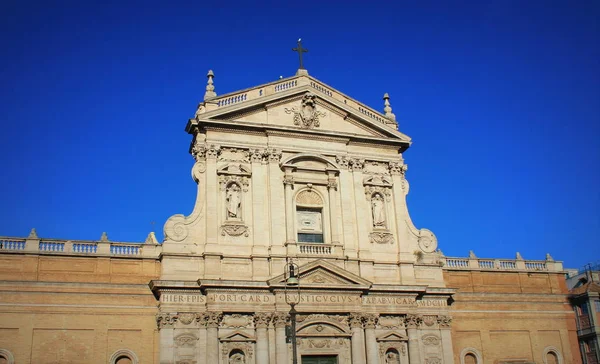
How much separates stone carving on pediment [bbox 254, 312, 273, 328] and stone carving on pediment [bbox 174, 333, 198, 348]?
2.56 metres

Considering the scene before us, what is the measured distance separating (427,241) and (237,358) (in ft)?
36.6

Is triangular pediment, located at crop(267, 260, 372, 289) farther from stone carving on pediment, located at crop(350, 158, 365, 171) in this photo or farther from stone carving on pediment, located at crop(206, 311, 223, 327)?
stone carving on pediment, located at crop(350, 158, 365, 171)

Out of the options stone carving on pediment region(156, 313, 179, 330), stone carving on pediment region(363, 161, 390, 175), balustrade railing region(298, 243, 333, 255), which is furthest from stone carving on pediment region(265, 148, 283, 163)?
stone carving on pediment region(156, 313, 179, 330)

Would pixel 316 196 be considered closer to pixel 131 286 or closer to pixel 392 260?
pixel 392 260

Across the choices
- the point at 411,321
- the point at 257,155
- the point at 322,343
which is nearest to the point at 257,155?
the point at 257,155

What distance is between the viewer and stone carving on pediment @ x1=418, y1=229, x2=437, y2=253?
108 feet

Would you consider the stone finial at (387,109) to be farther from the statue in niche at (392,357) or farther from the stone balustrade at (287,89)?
the statue in niche at (392,357)

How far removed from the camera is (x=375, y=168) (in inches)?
1320

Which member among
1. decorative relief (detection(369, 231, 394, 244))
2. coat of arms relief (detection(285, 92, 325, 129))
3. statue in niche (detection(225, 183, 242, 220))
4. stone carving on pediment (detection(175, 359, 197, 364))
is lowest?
stone carving on pediment (detection(175, 359, 197, 364))

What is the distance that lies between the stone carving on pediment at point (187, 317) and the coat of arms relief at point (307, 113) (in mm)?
10444

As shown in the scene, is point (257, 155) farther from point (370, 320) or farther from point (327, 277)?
point (370, 320)

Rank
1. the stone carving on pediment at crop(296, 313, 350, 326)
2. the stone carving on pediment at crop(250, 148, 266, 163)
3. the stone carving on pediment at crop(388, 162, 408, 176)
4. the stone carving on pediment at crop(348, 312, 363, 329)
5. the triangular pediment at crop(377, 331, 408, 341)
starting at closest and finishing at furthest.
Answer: the stone carving on pediment at crop(296, 313, 350, 326) → the stone carving on pediment at crop(348, 312, 363, 329) → the triangular pediment at crop(377, 331, 408, 341) → the stone carving on pediment at crop(250, 148, 266, 163) → the stone carving on pediment at crop(388, 162, 408, 176)

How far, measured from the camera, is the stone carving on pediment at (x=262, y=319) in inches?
1107

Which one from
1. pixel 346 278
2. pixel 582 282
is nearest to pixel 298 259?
pixel 346 278
